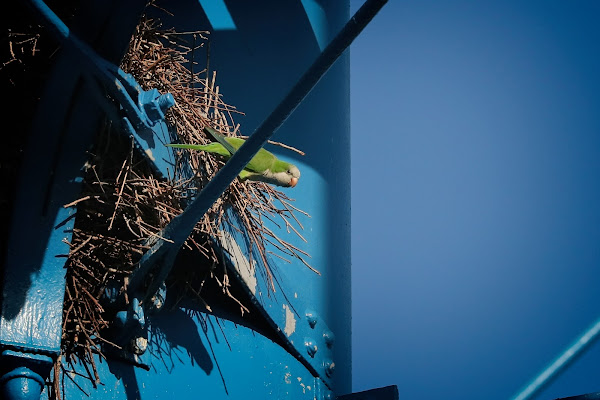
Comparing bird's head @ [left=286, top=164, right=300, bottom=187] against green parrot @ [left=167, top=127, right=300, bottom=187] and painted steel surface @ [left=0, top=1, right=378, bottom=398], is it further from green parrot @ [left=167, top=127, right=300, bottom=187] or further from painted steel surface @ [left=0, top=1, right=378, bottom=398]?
painted steel surface @ [left=0, top=1, right=378, bottom=398]

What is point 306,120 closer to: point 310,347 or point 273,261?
point 273,261

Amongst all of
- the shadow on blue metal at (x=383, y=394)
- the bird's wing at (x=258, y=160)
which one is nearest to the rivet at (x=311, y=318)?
the shadow on blue metal at (x=383, y=394)

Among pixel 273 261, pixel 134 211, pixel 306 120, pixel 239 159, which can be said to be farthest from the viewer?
pixel 306 120

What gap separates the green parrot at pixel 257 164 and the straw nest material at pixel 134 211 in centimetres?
8

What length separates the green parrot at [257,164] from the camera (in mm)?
2457

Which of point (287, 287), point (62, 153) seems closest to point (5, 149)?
point (62, 153)

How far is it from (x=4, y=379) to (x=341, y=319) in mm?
1870

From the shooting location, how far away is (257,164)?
105 inches

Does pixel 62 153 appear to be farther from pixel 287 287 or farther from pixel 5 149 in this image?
pixel 287 287

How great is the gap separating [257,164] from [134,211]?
0.48 meters

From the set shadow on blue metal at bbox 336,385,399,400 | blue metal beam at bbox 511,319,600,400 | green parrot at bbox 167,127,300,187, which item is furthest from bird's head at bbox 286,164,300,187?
blue metal beam at bbox 511,319,600,400

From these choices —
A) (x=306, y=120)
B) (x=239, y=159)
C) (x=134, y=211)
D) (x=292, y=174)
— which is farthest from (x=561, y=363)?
(x=306, y=120)

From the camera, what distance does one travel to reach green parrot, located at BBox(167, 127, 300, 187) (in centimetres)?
246

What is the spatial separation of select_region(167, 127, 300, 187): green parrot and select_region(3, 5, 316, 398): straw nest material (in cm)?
8
